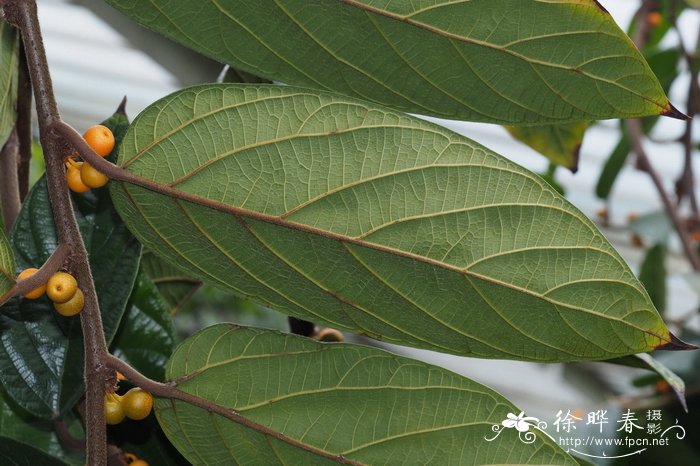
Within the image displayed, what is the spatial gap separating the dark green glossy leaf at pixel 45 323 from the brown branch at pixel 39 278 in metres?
0.10

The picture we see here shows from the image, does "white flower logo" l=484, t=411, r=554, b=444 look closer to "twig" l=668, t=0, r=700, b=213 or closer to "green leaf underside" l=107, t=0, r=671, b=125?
"green leaf underside" l=107, t=0, r=671, b=125

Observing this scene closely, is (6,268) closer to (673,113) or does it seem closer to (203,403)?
(203,403)

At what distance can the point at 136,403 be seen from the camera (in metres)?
0.48

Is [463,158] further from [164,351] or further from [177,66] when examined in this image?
[177,66]

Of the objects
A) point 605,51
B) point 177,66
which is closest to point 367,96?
point 605,51

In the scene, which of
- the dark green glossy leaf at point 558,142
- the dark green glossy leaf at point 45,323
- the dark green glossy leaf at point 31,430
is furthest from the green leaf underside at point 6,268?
the dark green glossy leaf at point 558,142

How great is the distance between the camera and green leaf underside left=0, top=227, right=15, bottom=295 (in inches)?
17.0

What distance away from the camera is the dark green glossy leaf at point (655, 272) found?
1660 millimetres

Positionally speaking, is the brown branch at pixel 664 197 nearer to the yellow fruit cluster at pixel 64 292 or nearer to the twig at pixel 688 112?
the twig at pixel 688 112

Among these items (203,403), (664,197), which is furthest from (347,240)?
(664,197)

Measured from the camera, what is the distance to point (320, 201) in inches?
17.3

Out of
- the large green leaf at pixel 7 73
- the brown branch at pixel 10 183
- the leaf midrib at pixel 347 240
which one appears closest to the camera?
the leaf midrib at pixel 347 240

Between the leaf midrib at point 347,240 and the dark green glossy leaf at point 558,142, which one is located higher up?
the dark green glossy leaf at point 558,142

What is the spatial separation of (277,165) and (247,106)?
4 cm
